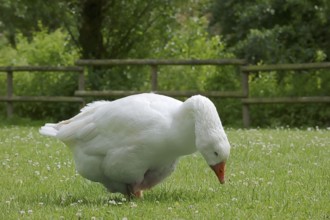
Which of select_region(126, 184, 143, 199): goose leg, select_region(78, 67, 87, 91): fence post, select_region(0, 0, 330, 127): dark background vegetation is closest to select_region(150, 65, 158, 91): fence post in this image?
select_region(0, 0, 330, 127): dark background vegetation

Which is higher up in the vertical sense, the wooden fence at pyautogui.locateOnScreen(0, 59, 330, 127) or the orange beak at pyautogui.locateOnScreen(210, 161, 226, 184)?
the orange beak at pyautogui.locateOnScreen(210, 161, 226, 184)

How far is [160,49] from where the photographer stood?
1950 cm

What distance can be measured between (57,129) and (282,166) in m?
2.55

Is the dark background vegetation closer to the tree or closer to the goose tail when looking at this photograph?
the tree

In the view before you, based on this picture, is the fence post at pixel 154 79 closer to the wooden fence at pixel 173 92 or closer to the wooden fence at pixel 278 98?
the wooden fence at pixel 173 92

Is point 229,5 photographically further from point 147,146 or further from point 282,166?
point 147,146

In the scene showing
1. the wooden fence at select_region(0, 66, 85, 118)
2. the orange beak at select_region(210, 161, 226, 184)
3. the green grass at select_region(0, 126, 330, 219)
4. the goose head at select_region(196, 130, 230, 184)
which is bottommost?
the wooden fence at select_region(0, 66, 85, 118)

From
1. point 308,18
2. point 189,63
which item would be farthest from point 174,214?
point 308,18

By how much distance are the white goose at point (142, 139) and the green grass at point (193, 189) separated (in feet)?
0.66

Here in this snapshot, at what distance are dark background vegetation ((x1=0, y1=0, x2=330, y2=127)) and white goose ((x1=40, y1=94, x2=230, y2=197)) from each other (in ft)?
32.0

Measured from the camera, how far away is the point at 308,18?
902 inches

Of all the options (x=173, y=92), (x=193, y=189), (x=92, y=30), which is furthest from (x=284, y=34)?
(x=193, y=189)

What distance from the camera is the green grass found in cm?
470

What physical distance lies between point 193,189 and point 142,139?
1.02m
